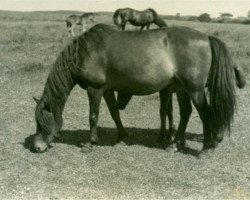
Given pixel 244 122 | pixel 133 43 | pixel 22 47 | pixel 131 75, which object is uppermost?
pixel 133 43

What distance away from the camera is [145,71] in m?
6.95

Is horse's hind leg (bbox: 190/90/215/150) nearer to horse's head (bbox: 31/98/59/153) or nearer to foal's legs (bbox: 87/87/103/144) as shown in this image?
foal's legs (bbox: 87/87/103/144)

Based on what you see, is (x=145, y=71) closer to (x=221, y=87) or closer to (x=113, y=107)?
(x=113, y=107)

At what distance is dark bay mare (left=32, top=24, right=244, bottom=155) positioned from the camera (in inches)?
266

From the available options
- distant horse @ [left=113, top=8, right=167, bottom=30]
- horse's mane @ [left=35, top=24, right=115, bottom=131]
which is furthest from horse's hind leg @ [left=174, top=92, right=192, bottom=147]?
distant horse @ [left=113, top=8, right=167, bottom=30]

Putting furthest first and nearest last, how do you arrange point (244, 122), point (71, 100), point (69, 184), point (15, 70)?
point (15, 70) → point (71, 100) → point (244, 122) → point (69, 184)

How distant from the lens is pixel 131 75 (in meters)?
7.02

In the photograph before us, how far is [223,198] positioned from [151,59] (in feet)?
8.05

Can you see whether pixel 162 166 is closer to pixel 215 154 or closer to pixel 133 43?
pixel 215 154

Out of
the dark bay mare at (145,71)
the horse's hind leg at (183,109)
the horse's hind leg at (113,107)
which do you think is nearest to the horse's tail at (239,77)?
the dark bay mare at (145,71)

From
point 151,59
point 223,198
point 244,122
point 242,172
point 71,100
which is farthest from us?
point 71,100

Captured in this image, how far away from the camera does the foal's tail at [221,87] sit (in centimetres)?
675

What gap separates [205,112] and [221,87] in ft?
1.56

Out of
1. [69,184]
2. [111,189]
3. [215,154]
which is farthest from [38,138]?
[215,154]
